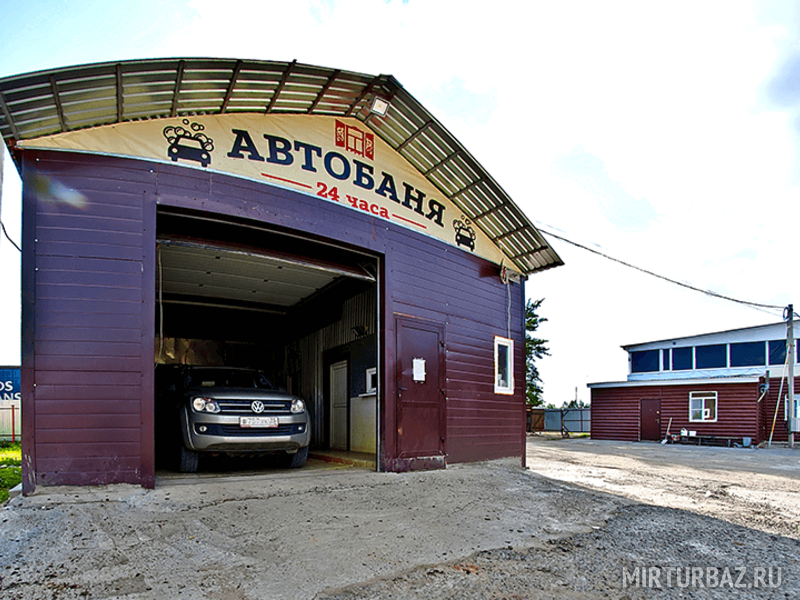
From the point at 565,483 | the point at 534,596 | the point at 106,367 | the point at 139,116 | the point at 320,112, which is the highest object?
the point at 320,112

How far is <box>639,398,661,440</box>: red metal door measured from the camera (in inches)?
1000

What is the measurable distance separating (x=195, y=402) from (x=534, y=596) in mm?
4837

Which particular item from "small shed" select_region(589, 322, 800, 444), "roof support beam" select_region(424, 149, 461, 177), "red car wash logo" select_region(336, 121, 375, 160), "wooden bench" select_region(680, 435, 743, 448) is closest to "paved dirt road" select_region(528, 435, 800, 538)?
"roof support beam" select_region(424, 149, 461, 177)

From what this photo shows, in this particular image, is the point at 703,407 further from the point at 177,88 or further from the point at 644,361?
the point at 177,88

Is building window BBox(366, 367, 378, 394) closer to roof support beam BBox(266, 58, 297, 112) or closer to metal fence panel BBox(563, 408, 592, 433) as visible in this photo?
roof support beam BBox(266, 58, 297, 112)

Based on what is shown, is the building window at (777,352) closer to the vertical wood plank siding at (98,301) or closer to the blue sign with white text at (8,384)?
the vertical wood plank siding at (98,301)

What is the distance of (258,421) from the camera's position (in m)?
7.00

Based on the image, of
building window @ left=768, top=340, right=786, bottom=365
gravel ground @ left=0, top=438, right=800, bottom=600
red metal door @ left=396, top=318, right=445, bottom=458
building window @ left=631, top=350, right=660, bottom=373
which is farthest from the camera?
building window @ left=631, top=350, right=660, bottom=373

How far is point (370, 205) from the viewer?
8023mm

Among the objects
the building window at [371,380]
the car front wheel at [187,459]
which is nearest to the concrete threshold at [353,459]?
the building window at [371,380]

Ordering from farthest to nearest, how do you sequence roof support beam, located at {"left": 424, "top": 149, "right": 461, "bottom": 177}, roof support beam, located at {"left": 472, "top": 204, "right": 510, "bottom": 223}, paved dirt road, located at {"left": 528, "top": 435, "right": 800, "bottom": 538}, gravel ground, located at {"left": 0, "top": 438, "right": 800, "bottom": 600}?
roof support beam, located at {"left": 472, "top": 204, "right": 510, "bottom": 223}
roof support beam, located at {"left": 424, "top": 149, "right": 461, "bottom": 177}
paved dirt road, located at {"left": 528, "top": 435, "right": 800, "bottom": 538}
gravel ground, located at {"left": 0, "top": 438, "right": 800, "bottom": 600}

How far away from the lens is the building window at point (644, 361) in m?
29.1

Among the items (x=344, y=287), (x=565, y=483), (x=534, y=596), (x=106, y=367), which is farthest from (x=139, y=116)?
(x=565, y=483)

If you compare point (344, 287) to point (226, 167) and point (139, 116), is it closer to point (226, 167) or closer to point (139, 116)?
point (226, 167)
